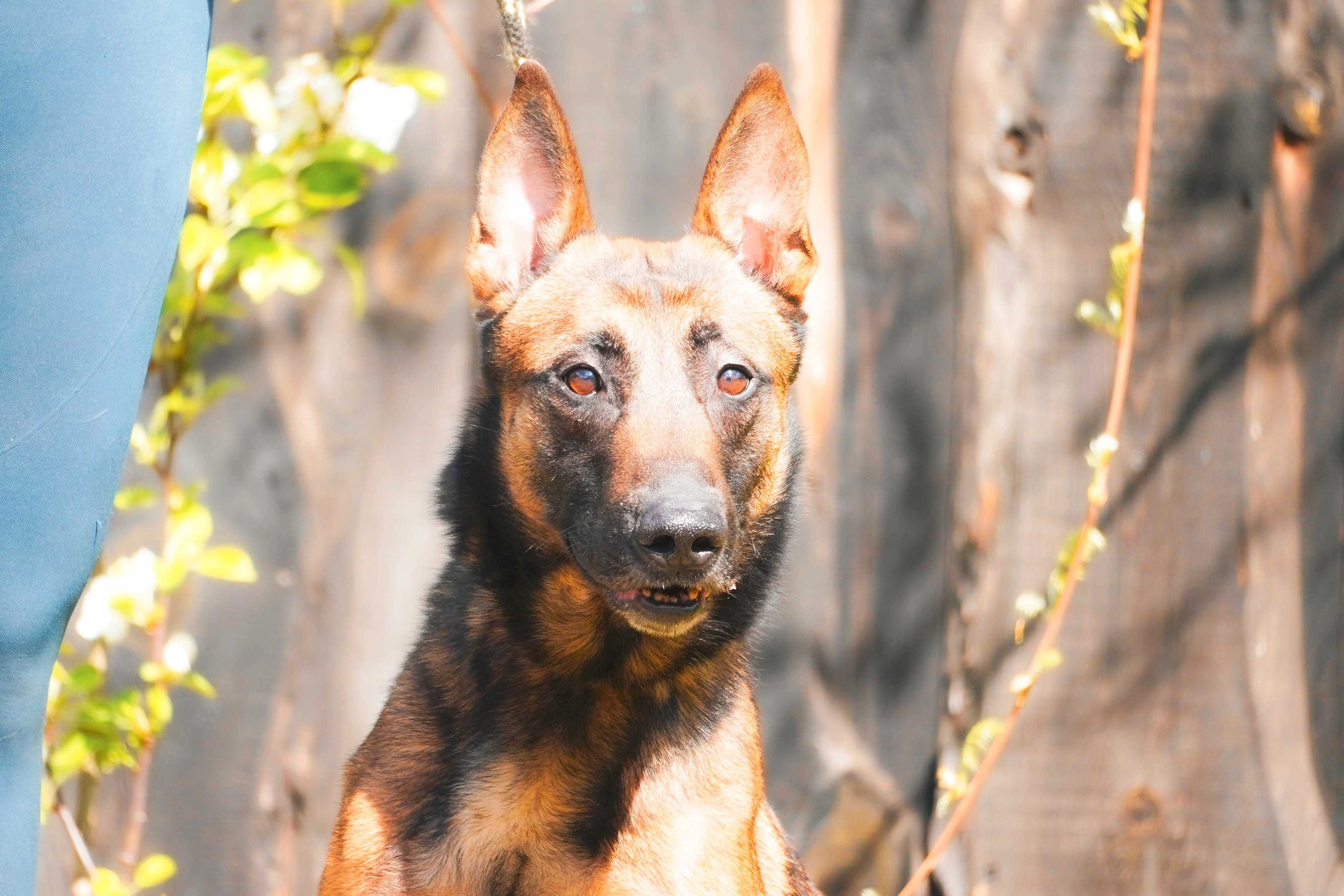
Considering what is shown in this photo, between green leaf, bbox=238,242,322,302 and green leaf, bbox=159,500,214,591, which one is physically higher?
green leaf, bbox=238,242,322,302

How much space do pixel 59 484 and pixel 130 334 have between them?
11.8 inches

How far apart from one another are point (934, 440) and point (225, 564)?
2214mm

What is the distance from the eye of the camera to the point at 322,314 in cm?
401

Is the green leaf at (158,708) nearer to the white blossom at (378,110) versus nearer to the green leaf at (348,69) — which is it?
the white blossom at (378,110)

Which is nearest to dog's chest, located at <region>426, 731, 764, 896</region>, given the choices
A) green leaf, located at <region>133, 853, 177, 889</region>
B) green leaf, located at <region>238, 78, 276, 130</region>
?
green leaf, located at <region>133, 853, 177, 889</region>

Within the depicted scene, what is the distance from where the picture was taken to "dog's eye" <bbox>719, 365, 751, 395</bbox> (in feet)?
10.6

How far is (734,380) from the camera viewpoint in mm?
3258

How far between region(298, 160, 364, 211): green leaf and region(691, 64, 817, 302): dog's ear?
0.93 meters

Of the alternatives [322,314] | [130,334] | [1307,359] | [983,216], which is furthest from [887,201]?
[130,334]

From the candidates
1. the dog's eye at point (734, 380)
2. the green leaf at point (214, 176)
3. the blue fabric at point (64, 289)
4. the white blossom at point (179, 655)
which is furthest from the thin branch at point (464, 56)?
the white blossom at point (179, 655)

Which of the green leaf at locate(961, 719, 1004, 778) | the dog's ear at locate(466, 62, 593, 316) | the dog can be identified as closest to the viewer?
the dog

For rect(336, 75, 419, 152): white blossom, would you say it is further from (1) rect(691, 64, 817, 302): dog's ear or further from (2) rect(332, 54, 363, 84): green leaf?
(1) rect(691, 64, 817, 302): dog's ear

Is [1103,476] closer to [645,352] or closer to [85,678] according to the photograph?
[645,352]

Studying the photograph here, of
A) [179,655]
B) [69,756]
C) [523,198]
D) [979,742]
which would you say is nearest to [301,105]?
[523,198]
